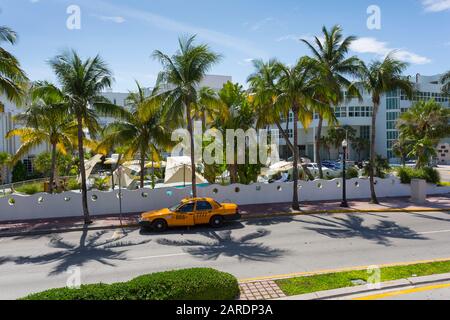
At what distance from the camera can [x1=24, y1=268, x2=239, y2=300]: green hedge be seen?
7.10 m

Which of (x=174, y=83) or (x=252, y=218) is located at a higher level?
(x=174, y=83)

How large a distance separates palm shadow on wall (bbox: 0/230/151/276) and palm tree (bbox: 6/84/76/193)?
20.6 ft

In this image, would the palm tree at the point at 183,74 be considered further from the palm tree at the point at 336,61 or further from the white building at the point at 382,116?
the white building at the point at 382,116

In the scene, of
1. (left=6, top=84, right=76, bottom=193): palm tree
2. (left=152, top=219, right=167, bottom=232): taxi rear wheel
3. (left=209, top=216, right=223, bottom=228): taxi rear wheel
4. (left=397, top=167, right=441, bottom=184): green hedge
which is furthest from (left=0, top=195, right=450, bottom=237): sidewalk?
(left=6, top=84, right=76, bottom=193): palm tree

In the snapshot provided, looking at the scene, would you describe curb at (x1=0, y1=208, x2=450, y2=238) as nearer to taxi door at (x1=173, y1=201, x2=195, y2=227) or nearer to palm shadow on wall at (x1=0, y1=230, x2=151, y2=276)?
palm shadow on wall at (x1=0, y1=230, x2=151, y2=276)

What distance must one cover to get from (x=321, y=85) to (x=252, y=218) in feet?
27.0

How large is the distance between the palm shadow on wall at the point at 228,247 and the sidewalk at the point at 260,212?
3908 mm

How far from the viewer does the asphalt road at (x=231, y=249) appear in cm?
1117

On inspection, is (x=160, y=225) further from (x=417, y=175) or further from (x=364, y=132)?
(x=364, y=132)

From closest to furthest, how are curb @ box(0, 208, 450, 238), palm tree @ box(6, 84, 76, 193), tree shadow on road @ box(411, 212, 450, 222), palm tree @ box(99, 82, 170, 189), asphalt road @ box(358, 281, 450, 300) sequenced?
asphalt road @ box(358, 281, 450, 300) < curb @ box(0, 208, 450, 238) < palm tree @ box(6, 84, 76, 193) < tree shadow on road @ box(411, 212, 450, 222) < palm tree @ box(99, 82, 170, 189)

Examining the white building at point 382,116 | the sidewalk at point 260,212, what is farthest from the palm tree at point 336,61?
the white building at point 382,116
